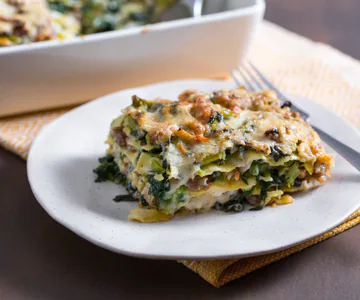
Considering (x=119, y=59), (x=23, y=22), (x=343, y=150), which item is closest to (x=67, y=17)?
(x=23, y=22)

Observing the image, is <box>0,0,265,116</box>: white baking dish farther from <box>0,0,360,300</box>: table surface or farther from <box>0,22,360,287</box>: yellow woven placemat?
<box>0,0,360,300</box>: table surface

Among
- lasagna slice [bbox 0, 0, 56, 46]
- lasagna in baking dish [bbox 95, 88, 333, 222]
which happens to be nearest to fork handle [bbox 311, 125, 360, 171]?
lasagna in baking dish [bbox 95, 88, 333, 222]

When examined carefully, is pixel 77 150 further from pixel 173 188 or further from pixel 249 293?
pixel 249 293

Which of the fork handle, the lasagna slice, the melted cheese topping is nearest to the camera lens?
the melted cheese topping

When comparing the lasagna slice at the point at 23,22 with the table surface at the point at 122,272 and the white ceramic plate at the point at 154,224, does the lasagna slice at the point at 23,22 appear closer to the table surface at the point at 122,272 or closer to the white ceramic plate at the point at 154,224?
the white ceramic plate at the point at 154,224

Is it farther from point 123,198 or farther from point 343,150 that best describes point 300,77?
point 123,198
